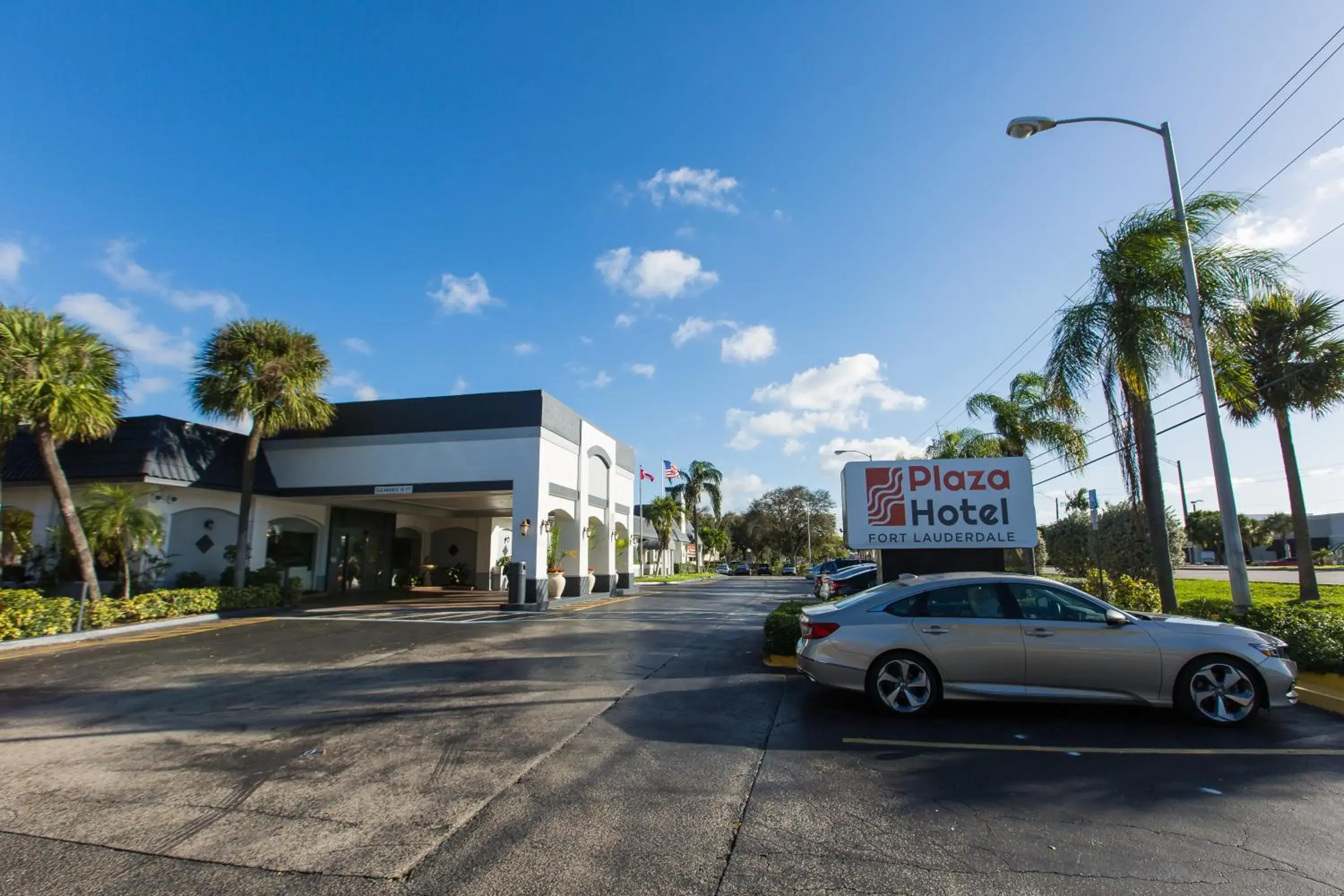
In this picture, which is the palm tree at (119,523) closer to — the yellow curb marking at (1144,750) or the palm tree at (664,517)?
the yellow curb marking at (1144,750)

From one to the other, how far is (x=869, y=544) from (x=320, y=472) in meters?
18.4

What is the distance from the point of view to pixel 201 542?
20469mm

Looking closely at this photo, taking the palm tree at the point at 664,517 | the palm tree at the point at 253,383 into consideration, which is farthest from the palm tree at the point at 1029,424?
the palm tree at the point at 664,517

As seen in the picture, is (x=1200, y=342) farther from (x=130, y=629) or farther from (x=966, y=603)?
(x=130, y=629)

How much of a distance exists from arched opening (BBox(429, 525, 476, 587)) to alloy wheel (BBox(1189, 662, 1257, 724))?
29.2 metres

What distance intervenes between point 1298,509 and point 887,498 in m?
13.9

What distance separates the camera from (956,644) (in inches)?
263

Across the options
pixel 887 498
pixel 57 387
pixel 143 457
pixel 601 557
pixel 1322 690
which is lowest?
pixel 1322 690

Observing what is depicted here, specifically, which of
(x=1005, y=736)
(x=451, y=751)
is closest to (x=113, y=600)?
Result: (x=451, y=751)

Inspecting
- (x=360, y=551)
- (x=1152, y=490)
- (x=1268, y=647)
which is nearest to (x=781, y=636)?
(x=1268, y=647)

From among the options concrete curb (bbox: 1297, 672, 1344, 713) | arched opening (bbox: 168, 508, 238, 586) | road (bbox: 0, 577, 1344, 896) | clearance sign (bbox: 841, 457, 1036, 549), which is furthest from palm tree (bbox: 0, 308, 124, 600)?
concrete curb (bbox: 1297, 672, 1344, 713)

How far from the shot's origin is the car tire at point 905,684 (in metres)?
6.65

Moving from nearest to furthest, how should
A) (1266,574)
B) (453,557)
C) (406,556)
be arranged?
(406,556)
(453,557)
(1266,574)

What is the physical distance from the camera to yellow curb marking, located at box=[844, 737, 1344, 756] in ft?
18.0
